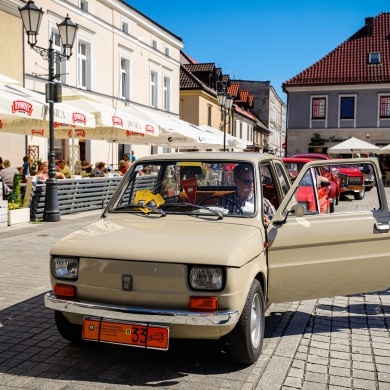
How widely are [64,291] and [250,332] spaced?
148cm

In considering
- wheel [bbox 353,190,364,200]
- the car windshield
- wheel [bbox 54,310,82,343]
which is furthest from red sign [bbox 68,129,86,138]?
wheel [bbox 54,310,82,343]

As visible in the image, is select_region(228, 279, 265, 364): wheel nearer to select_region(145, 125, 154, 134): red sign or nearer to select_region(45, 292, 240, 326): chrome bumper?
select_region(45, 292, 240, 326): chrome bumper

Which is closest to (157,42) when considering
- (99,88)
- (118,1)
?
(118,1)

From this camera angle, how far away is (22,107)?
35.8ft

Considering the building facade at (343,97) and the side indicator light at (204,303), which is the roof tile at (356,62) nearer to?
the building facade at (343,97)

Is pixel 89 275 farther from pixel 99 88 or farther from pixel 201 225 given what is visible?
pixel 99 88

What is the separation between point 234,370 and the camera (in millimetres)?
4008

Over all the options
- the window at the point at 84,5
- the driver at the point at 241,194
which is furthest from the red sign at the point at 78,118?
the window at the point at 84,5

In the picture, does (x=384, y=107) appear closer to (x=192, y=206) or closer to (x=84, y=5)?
(x=84, y=5)

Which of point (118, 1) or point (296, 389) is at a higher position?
point (118, 1)

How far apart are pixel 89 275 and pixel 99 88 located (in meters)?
22.5

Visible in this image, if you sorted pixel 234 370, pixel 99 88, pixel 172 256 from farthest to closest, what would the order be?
pixel 99 88
pixel 234 370
pixel 172 256

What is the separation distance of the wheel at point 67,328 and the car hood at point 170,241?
0.69 metres

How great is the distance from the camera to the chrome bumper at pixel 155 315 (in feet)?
11.8
